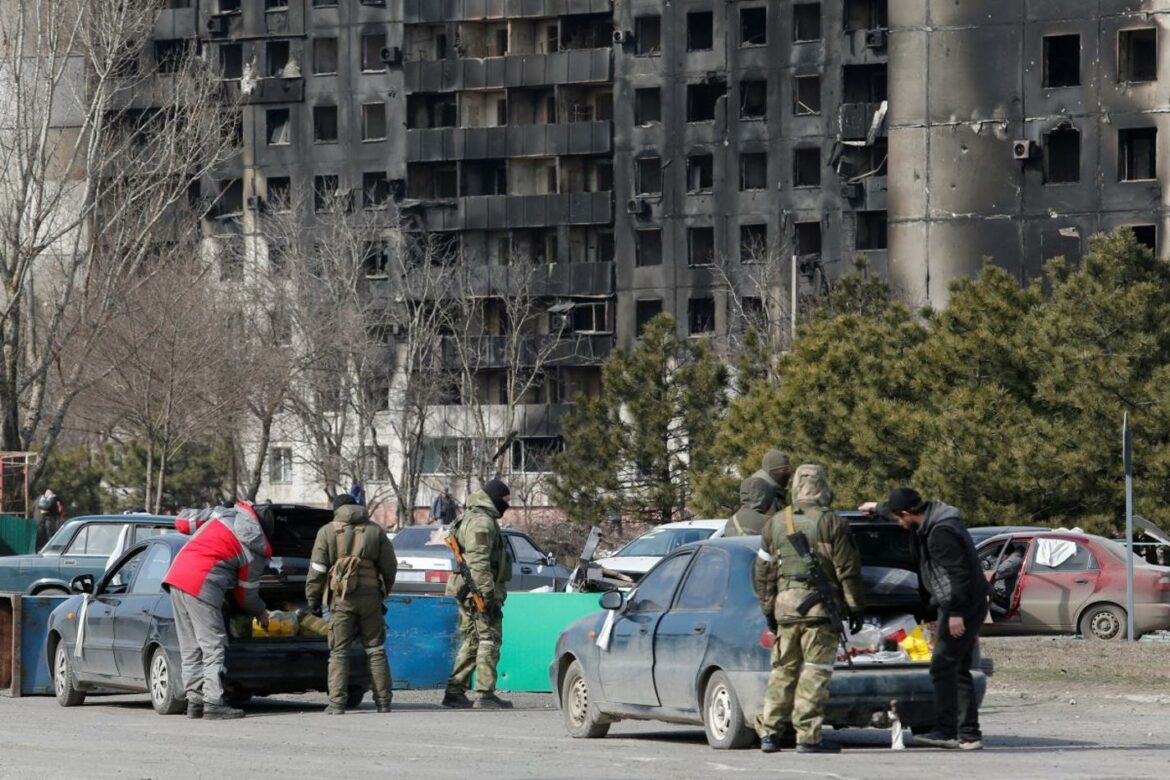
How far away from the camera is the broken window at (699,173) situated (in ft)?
283

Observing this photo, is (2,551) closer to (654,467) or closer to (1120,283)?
(1120,283)

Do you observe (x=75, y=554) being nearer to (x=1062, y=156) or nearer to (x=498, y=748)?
(x=498, y=748)

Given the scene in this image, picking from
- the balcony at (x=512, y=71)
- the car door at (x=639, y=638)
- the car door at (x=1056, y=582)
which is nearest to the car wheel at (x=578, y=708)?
the car door at (x=639, y=638)

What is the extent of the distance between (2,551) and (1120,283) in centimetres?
1961

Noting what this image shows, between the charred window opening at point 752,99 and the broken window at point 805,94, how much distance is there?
118 centimetres

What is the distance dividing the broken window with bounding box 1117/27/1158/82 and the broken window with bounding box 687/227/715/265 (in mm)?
18418

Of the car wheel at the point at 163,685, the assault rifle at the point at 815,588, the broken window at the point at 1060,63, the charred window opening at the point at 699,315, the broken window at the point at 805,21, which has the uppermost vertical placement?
the broken window at the point at 805,21

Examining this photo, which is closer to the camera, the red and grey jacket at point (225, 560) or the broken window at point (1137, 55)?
the red and grey jacket at point (225, 560)

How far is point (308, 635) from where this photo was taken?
772 inches

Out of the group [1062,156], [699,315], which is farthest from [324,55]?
[1062,156]

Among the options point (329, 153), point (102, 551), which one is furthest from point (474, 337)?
point (102, 551)

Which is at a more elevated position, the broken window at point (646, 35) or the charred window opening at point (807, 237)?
the broken window at point (646, 35)

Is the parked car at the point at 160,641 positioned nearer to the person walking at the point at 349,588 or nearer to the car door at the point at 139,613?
the car door at the point at 139,613

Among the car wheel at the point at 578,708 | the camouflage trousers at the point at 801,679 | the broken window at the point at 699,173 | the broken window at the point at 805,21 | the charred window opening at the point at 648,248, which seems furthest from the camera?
the charred window opening at the point at 648,248
